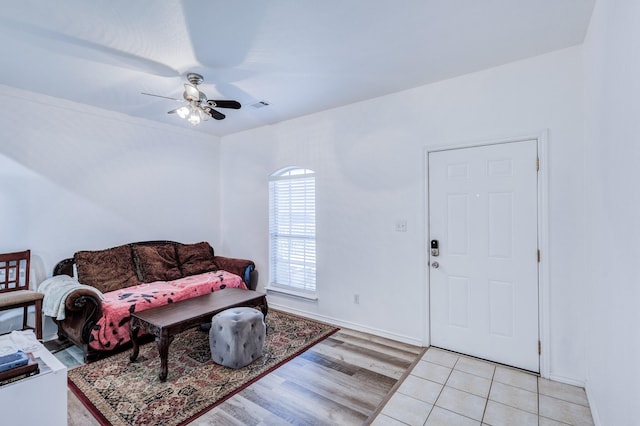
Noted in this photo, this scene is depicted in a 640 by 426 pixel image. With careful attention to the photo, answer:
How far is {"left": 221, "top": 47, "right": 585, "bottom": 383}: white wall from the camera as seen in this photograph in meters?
2.47

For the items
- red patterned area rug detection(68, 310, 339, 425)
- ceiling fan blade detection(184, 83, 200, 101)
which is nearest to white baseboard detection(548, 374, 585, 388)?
red patterned area rug detection(68, 310, 339, 425)

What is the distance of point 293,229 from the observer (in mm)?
4285

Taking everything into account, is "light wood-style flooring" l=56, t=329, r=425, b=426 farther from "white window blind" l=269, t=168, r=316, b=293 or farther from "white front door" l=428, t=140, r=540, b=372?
"white window blind" l=269, t=168, r=316, b=293

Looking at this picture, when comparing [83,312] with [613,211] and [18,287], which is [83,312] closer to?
[18,287]

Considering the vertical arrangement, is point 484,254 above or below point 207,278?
above

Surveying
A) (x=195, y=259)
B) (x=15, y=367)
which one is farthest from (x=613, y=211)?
(x=195, y=259)

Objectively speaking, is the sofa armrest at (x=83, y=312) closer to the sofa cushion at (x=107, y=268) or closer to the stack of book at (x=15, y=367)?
the sofa cushion at (x=107, y=268)

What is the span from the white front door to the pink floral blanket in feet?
8.87

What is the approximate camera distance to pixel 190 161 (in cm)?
485

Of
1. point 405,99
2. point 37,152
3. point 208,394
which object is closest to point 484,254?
point 405,99

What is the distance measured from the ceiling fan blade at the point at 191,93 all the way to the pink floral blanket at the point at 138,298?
214 centimetres

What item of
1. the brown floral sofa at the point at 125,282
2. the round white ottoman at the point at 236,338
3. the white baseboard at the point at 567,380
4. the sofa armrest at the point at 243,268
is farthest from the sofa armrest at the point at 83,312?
the white baseboard at the point at 567,380

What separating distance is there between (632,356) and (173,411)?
2.62m

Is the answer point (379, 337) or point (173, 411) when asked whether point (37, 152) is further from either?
point (379, 337)
